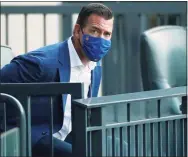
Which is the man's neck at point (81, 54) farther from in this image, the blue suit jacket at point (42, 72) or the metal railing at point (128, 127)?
the metal railing at point (128, 127)

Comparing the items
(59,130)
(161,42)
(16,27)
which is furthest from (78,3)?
(59,130)

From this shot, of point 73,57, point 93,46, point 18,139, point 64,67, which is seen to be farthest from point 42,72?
point 18,139

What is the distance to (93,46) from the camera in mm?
4863

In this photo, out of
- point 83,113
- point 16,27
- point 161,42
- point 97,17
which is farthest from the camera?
point 16,27

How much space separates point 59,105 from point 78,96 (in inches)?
22.4

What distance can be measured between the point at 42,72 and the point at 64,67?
17 cm

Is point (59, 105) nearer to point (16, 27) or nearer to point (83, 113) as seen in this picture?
point (83, 113)

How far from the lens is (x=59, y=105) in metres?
4.54

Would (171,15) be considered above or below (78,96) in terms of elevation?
above

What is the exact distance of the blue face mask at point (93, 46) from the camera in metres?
4.86

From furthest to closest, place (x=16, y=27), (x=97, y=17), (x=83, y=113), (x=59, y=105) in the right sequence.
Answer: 1. (x=16, y=27)
2. (x=97, y=17)
3. (x=59, y=105)
4. (x=83, y=113)

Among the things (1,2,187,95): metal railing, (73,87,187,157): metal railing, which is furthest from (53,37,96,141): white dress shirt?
(1,2,187,95): metal railing

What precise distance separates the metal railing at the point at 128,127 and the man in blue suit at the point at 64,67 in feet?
1.61

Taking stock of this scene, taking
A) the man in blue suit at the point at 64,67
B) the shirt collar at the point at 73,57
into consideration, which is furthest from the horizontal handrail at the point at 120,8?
the shirt collar at the point at 73,57
